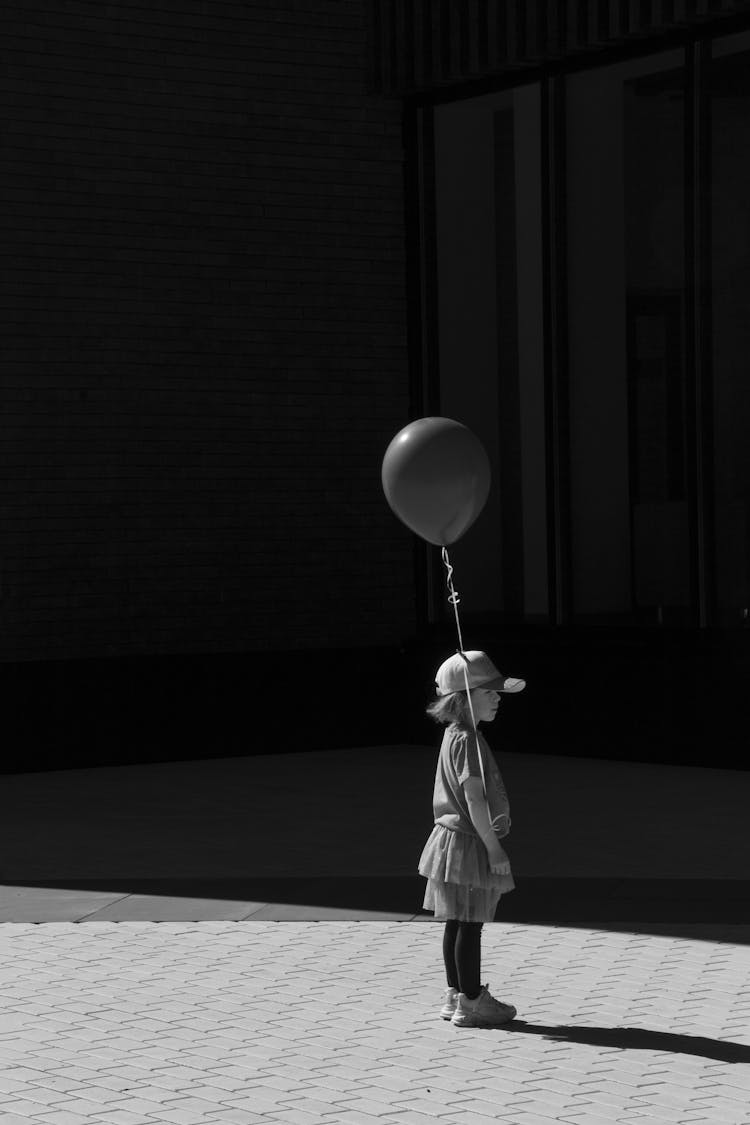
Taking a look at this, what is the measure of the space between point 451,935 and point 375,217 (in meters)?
11.2

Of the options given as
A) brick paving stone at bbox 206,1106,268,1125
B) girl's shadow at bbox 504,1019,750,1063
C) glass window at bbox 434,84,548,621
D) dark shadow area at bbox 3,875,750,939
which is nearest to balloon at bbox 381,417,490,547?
girl's shadow at bbox 504,1019,750,1063

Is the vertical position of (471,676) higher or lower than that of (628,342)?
lower

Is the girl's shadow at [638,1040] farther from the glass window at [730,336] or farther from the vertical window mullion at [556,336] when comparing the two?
the vertical window mullion at [556,336]

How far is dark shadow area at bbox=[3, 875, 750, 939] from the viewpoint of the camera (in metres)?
9.38

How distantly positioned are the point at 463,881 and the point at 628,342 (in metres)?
9.57

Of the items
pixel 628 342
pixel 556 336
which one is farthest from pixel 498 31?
pixel 628 342

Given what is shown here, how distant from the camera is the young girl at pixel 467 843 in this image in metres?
7.36

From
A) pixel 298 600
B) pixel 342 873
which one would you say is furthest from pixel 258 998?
pixel 298 600

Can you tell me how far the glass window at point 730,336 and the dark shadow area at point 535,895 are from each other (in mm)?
5597

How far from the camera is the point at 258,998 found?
792cm

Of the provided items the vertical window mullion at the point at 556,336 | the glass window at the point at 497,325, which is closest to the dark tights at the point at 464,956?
the vertical window mullion at the point at 556,336

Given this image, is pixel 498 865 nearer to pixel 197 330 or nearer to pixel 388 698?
pixel 197 330

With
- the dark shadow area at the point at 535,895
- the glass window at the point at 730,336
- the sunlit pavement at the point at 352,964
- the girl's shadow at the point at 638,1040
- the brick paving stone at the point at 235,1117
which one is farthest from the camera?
the glass window at the point at 730,336

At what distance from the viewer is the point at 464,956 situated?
24.3 ft
